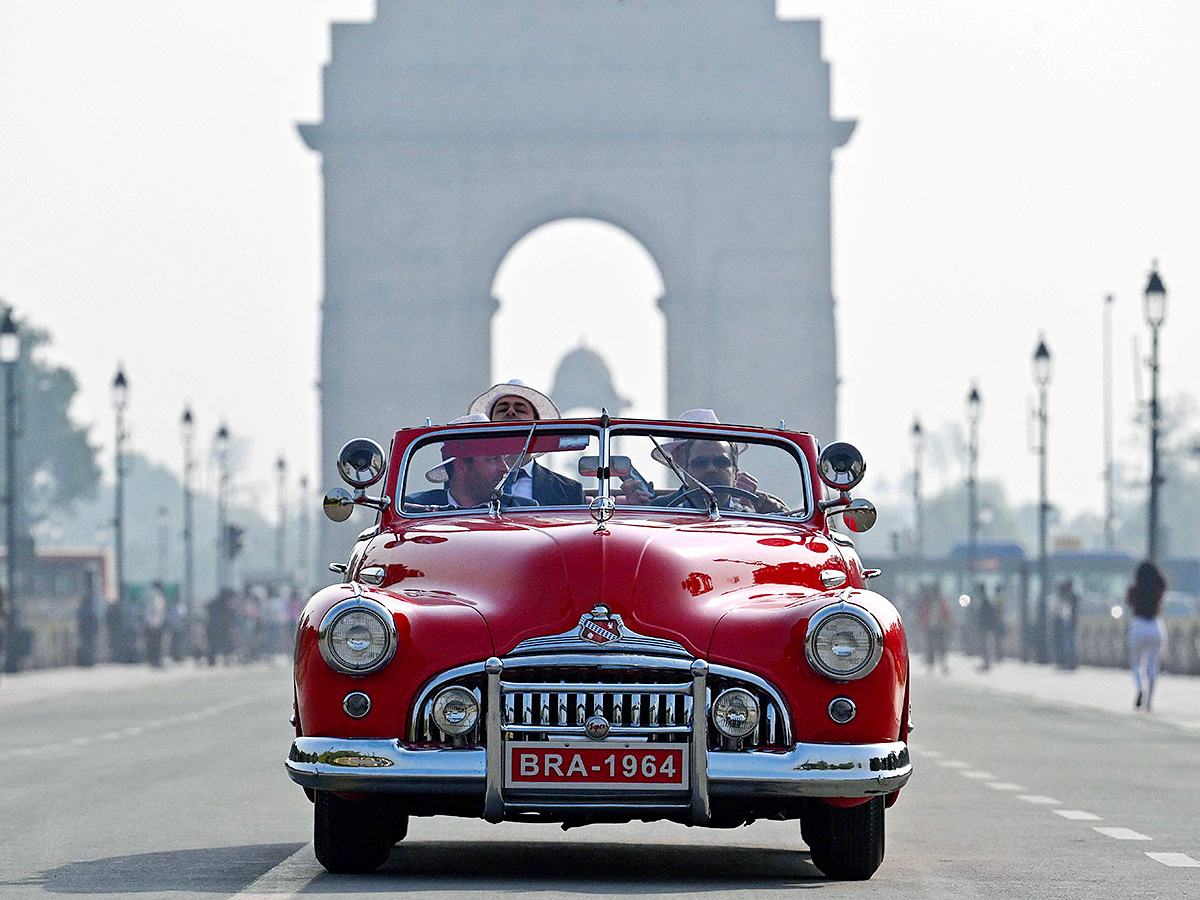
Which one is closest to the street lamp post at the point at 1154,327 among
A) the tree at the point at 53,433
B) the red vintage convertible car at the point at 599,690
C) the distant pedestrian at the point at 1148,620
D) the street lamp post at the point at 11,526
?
the distant pedestrian at the point at 1148,620

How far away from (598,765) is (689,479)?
1.70 meters

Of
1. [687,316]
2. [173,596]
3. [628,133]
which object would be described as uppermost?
[628,133]

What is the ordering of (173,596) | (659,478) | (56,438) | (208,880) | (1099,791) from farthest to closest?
(56,438) → (173,596) → (1099,791) → (659,478) → (208,880)

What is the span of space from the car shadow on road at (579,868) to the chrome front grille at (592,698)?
1.82 ft

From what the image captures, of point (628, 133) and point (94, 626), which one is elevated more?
point (628, 133)

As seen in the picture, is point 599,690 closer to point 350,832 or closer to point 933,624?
point 350,832

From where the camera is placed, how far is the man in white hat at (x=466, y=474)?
9469 mm

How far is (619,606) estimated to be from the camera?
813 cm

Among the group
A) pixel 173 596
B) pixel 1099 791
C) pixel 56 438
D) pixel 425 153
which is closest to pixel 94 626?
pixel 425 153

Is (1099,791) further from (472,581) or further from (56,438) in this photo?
(56,438)

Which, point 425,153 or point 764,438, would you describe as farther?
point 425,153

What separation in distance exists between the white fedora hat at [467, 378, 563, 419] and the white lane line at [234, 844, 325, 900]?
194 centimetres

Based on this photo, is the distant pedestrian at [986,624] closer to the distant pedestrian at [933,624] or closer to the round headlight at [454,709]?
the distant pedestrian at [933,624]

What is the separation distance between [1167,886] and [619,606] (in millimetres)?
2119
